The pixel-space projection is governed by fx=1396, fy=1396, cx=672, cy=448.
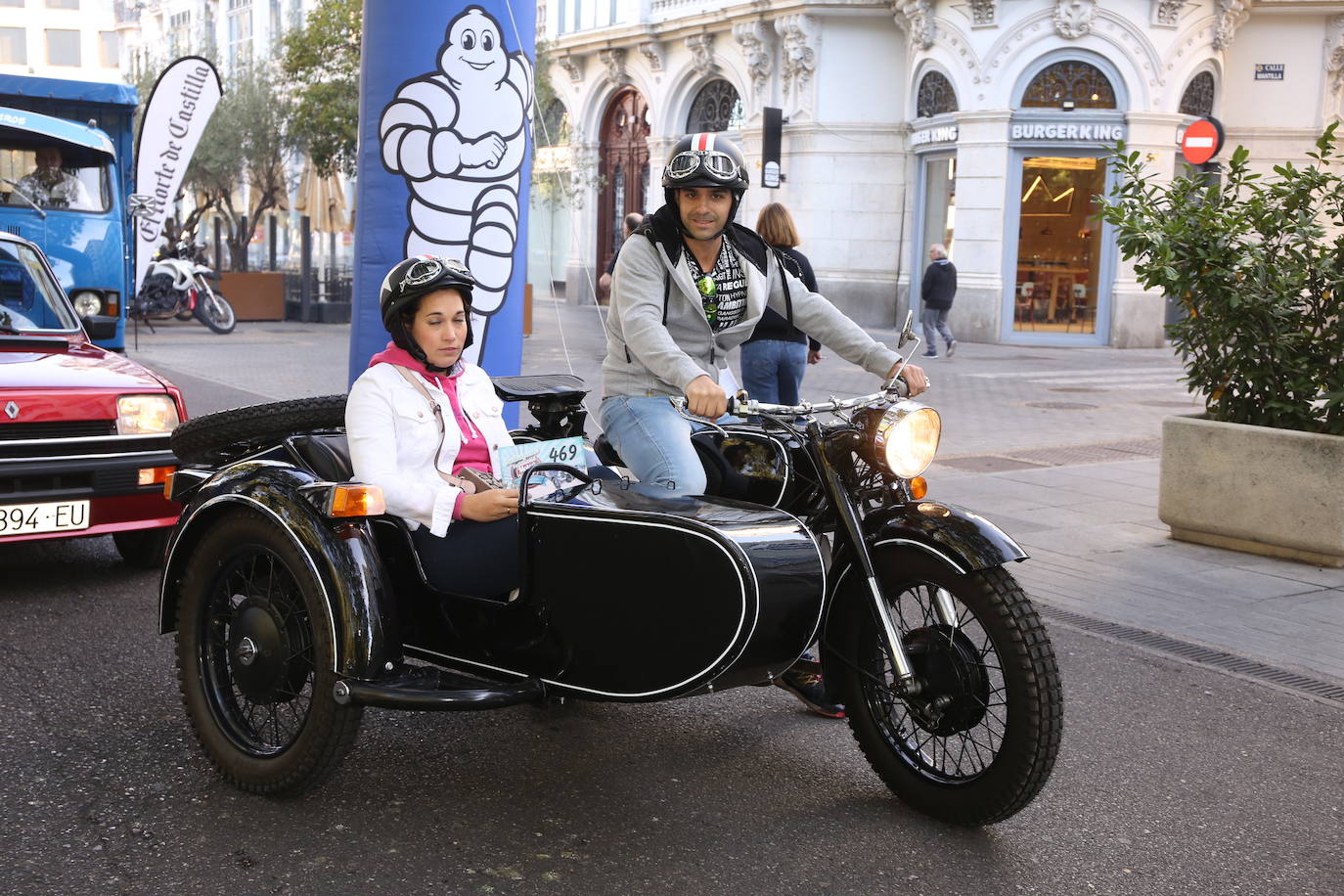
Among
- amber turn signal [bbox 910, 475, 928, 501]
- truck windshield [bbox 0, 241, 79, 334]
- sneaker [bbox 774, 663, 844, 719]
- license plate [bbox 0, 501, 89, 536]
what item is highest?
truck windshield [bbox 0, 241, 79, 334]

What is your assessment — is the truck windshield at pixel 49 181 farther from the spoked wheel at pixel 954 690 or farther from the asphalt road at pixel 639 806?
the spoked wheel at pixel 954 690

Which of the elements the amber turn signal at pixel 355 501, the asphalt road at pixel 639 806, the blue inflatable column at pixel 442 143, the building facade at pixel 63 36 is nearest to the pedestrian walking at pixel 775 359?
the blue inflatable column at pixel 442 143

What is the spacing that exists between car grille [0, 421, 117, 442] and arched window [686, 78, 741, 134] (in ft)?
81.9

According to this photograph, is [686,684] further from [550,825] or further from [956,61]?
[956,61]

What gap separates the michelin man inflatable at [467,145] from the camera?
7.35m

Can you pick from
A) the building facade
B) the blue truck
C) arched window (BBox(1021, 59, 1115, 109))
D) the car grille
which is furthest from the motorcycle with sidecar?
the building facade

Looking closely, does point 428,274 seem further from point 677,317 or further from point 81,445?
point 81,445

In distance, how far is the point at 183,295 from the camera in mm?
23203

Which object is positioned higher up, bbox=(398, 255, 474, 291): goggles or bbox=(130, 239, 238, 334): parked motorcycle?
bbox=(398, 255, 474, 291): goggles

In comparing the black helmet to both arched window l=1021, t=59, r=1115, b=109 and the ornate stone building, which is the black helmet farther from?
arched window l=1021, t=59, r=1115, b=109

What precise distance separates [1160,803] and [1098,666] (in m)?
1.41

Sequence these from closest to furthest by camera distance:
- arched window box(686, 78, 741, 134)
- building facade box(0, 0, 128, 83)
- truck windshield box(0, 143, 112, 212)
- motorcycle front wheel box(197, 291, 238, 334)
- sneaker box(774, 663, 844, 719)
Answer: sneaker box(774, 663, 844, 719)
truck windshield box(0, 143, 112, 212)
motorcycle front wheel box(197, 291, 238, 334)
arched window box(686, 78, 741, 134)
building facade box(0, 0, 128, 83)

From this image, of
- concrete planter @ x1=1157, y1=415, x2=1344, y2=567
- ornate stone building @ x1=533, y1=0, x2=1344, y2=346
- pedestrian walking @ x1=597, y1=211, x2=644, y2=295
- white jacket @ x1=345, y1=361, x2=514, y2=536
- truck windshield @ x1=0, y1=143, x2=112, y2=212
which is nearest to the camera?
white jacket @ x1=345, y1=361, x2=514, y2=536

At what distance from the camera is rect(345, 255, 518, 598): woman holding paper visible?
11.8 feet
